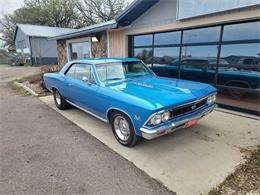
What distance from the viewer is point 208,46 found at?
18.8 ft

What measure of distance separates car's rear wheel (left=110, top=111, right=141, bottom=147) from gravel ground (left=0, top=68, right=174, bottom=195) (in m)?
0.33

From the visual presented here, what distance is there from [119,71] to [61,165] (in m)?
2.34

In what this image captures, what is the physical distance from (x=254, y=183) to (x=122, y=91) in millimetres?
2400

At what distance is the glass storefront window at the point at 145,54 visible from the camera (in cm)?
768

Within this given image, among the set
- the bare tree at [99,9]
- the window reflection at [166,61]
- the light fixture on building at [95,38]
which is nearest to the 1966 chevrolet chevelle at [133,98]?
the window reflection at [166,61]

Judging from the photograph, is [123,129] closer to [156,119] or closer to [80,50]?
[156,119]

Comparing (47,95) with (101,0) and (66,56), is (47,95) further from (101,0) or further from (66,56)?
(101,0)

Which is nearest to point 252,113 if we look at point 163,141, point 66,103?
point 163,141

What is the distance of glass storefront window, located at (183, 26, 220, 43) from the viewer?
5.49m

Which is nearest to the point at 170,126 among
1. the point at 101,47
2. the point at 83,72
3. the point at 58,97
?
the point at 83,72

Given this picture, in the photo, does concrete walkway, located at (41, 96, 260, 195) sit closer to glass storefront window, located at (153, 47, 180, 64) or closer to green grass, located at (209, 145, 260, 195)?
green grass, located at (209, 145, 260, 195)

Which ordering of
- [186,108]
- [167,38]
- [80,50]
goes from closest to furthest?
[186,108] < [167,38] < [80,50]

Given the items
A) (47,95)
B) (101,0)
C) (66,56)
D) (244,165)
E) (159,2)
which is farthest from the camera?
(101,0)

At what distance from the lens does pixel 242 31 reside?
4.95 metres
